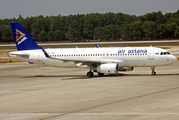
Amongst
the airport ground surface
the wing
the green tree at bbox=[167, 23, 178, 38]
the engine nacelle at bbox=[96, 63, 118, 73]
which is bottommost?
the airport ground surface

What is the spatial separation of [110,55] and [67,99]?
722 inches

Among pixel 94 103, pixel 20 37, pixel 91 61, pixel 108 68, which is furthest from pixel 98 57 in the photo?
pixel 94 103

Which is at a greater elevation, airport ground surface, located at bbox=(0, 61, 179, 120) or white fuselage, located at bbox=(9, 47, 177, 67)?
white fuselage, located at bbox=(9, 47, 177, 67)

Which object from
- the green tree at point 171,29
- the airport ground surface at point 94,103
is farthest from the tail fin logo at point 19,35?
the green tree at point 171,29

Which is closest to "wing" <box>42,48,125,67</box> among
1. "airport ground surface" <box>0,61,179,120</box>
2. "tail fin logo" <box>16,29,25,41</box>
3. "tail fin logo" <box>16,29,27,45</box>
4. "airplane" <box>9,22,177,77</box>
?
"airplane" <box>9,22,177,77</box>

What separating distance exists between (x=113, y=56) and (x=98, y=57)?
2079 mm

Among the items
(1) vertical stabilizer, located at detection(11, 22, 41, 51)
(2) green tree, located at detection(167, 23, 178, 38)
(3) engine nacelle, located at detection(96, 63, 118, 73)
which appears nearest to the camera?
(3) engine nacelle, located at detection(96, 63, 118, 73)

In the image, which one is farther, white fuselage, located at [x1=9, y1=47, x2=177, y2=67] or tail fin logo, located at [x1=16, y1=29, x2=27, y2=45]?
tail fin logo, located at [x1=16, y1=29, x2=27, y2=45]

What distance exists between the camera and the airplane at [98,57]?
134ft

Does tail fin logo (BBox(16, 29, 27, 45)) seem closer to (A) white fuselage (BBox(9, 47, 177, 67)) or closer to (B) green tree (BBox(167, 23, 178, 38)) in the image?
(A) white fuselage (BBox(9, 47, 177, 67))

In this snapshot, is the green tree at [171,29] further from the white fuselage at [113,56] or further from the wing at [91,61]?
the wing at [91,61]

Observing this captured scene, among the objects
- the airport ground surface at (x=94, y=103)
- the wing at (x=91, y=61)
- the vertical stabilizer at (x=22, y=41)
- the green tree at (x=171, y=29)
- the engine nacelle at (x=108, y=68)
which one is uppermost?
the green tree at (x=171, y=29)

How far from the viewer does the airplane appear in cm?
4081

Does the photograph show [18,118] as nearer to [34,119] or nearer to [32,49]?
[34,119]
